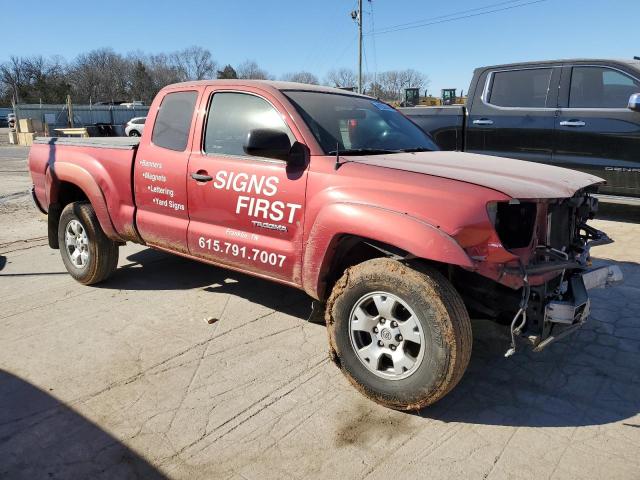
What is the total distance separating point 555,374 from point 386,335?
1267 millimetres

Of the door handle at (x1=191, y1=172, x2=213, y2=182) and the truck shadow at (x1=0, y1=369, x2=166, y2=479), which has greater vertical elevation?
the door handle at (x1=191, y1=172, x2=213, y2=182)

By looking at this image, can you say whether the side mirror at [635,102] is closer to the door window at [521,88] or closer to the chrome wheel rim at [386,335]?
the door window at [521,88]

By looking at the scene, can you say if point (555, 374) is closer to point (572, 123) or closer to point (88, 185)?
point (88, 185)

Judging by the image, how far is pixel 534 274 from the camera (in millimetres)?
2773

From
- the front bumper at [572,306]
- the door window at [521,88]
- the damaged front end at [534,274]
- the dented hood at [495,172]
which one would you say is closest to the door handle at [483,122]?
the door window at [521,88]

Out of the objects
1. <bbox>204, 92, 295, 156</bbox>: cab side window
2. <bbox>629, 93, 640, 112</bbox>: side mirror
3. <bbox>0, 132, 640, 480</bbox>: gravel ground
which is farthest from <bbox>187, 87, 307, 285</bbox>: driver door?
<bbox>629, 93, 640, 112</bbox>: side mirror

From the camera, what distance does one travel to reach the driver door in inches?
137

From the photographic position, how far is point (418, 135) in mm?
4379

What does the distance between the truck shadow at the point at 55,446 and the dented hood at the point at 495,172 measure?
2.14 metres

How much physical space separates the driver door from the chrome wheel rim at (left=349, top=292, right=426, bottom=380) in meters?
0.59

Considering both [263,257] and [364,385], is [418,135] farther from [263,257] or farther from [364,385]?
[364,385]

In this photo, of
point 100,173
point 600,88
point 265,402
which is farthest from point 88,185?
point 600,88

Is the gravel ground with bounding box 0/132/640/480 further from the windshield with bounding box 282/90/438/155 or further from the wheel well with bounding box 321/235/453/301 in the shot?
the windshield with bounding box 282/90/438/155

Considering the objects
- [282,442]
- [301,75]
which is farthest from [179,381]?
[301,75]
